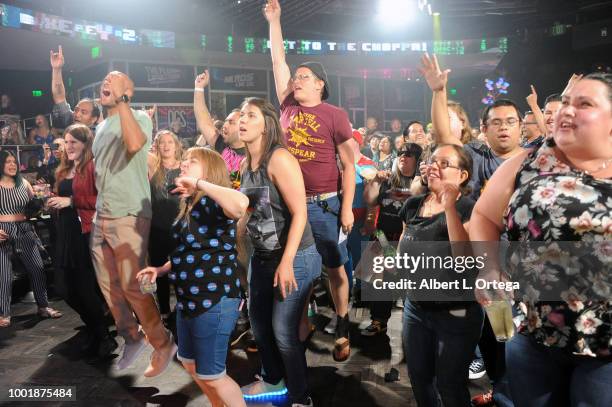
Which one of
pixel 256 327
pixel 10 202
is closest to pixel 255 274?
pixel 256 327

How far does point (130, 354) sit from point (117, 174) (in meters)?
1.28

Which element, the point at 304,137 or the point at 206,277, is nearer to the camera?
the point at 206,277

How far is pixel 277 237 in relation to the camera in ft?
8.55

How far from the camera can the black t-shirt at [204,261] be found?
7.68ft

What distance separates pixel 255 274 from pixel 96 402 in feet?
4.46

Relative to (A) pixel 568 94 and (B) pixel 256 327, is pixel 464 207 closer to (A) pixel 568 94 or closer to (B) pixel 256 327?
(A) pixel 568 94

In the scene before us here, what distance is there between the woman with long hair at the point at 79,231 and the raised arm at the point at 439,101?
255 centimetres

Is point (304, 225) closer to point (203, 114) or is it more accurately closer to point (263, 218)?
point (263, 218)

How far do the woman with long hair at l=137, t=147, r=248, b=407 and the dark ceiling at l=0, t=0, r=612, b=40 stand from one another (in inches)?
404

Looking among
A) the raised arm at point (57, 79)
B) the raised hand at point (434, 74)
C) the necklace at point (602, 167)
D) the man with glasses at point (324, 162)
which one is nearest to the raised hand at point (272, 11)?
the man with glasses at point (324, 162)

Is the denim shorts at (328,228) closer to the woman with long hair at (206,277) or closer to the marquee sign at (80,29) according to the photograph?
the woman with long hair at (206,277)

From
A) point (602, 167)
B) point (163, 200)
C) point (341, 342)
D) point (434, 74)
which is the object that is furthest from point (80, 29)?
point (602, 167)

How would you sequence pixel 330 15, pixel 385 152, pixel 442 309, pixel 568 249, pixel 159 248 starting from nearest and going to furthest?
pixel 568 249 < pixel 442 309 < pixel 159 248 < pixel 385 152 < pixel 330 15

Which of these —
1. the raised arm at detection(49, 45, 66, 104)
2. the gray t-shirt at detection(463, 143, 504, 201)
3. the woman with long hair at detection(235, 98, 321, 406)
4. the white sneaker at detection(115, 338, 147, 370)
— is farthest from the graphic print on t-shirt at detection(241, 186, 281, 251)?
the raised arm at detection(49, 45, 66, 104)
